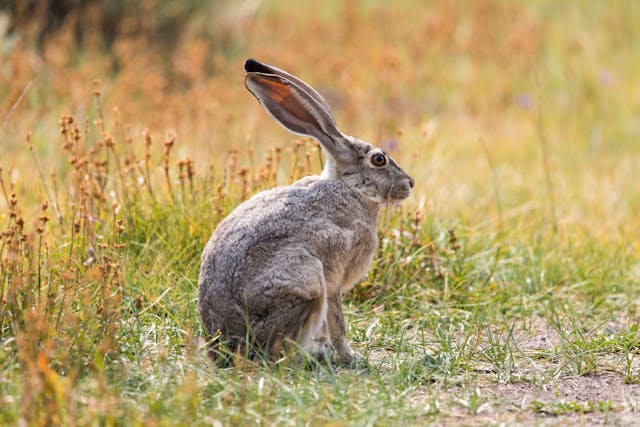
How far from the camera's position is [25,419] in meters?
3.36

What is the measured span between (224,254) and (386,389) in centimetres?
97

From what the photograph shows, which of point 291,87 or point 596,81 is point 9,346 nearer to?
point 291,87

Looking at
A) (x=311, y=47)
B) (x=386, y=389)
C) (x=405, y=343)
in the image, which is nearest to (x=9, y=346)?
(x=386, y=389)

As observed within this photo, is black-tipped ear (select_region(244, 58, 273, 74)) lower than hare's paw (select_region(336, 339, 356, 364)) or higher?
higher

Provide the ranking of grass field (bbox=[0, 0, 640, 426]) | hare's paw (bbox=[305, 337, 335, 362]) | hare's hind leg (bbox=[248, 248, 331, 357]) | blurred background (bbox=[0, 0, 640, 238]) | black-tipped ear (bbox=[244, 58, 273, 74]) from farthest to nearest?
blurred background (bbox=[0, 0, 640, 238]), black-tipped ear (bbox=[244, 58, 273, 74]), hare's paw (bbox=[305, 337, 335, 362]), hare's hind leg (bbox=[248, 248, 331, 357]), grass field (bbox=[0, 0, 640, 426])

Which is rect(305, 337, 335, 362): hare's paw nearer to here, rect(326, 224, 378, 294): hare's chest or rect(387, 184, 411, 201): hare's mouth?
rect(326, 224, 378, 294): hare's chest

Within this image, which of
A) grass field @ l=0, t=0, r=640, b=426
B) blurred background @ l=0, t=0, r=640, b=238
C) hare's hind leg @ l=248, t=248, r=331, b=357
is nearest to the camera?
grass field @ l=0, t=0, r=640, b=426

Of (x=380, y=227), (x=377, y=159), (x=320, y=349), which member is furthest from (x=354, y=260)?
(x=380, y=227)

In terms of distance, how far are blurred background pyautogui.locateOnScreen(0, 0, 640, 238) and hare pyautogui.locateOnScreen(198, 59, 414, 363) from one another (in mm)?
1696

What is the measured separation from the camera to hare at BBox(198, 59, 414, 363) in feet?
14.6

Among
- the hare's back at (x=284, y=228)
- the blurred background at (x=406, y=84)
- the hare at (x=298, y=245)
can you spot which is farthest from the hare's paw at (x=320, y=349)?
the blurred background at (x=406, y=84)

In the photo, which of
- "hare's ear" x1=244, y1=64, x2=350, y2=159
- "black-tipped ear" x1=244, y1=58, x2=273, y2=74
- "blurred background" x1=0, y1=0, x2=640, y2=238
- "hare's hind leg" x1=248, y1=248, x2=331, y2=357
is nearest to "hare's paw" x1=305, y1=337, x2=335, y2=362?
"hare's hind leg" x1=248, y1=248, x2=331, y2=357

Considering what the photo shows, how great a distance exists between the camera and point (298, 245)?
4.55m

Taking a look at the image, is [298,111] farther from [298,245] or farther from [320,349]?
[320,349]
